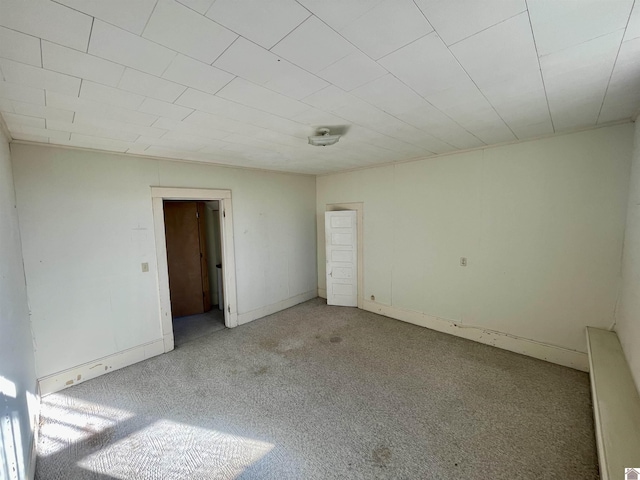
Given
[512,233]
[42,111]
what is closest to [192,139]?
[42,111]

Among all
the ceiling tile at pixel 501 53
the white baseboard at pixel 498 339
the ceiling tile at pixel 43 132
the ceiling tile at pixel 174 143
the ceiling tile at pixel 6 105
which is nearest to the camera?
the ceiling tile at pixel 501 53

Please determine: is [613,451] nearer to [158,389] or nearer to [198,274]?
[158,389]

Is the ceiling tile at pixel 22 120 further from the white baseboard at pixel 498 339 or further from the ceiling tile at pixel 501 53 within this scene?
the white baseboard at pixel 498 339

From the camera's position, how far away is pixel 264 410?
2.44 m

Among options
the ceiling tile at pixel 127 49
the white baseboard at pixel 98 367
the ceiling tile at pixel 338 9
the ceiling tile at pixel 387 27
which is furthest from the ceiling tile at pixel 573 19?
the white baseboard at pixel 98 367

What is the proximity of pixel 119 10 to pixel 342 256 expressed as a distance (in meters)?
4.33

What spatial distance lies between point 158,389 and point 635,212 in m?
4.70

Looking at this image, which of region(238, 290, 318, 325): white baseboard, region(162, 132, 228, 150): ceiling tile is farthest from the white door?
region(162, 132, 228, 150): ceiling tile

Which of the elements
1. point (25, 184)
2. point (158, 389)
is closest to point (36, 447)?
point (158, 389)

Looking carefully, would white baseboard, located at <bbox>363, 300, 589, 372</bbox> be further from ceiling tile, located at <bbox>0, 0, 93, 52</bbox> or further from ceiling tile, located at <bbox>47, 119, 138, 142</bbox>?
ceiling tile, located at <bbox>0, 0, 93, 52</bbox>

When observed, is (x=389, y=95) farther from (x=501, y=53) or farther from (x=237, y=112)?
(x=237, y=112)

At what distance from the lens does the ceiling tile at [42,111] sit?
5.80 ft

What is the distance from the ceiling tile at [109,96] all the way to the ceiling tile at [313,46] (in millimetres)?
1067

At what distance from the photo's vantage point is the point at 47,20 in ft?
3.32
